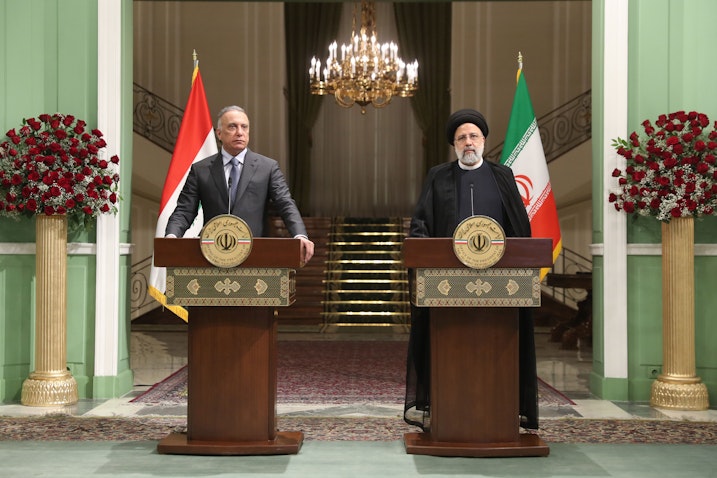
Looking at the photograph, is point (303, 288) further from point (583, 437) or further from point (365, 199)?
point (583, 437)

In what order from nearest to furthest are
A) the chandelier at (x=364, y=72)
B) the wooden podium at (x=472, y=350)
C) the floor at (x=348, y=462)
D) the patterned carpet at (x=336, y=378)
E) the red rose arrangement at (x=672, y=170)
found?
the floor at (x=348, y=462)
the wooden podium at (x=472, y=350)
the red rose arrangement at (x=672, y=170)
the patterned carpet at (x=336, y=378)
the chandelier at (x=364, y=72)

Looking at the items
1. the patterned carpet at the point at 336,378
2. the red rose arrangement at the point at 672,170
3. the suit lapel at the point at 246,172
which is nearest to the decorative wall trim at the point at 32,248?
the patterned carpet at the point at 336,378

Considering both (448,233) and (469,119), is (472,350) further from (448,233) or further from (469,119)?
(469,119)

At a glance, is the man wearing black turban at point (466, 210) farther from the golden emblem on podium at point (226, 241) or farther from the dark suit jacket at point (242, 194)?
the golden emblem on podium at point (226, 241)

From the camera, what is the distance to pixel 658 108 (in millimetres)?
5848

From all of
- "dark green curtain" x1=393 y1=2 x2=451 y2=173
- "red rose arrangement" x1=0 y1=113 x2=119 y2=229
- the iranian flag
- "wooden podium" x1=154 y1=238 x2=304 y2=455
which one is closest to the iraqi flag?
"red rose arrangement" x1=0 y1=113 x2=119 y2=229

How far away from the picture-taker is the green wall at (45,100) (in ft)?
19.3

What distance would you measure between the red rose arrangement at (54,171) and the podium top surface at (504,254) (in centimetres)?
268

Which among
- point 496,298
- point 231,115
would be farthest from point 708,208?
point 231,115

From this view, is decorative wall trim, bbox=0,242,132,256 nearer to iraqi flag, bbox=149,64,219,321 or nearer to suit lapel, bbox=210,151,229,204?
iraqi flag, bbox=149,64,219,321

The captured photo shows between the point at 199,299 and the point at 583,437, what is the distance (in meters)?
2.28

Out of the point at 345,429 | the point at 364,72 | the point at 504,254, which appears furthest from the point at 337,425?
the point at 364,72

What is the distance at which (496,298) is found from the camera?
13.0ft

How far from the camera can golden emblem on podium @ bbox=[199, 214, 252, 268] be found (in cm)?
396
